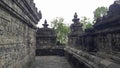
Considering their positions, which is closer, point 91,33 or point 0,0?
point 0,0

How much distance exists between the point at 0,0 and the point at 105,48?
3327mm

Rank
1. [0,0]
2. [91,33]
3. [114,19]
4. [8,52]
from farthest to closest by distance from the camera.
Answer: [91,33]
[114,19]
[8,52]
[0,0]

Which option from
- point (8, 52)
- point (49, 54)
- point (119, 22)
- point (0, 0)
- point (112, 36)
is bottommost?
point (49, 54)

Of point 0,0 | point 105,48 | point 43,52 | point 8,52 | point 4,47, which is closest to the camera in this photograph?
point 0,0

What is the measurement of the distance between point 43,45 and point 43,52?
2.94 feet

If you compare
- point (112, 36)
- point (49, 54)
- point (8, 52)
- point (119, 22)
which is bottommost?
point (49, 54)

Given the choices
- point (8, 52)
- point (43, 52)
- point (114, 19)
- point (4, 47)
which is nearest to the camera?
point (4, 47)

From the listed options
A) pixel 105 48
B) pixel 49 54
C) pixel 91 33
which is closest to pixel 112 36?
pixel 105 48

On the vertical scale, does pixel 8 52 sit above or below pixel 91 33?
below

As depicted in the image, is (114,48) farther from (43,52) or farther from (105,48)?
(43,52)

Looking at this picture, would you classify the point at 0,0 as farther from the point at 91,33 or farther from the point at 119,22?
the point at 91,33

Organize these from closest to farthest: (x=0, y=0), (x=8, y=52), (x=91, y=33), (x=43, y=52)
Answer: (x=0, y=0) → (x=8, y=52) → (x=91, y=33) → (x=43, y=52)

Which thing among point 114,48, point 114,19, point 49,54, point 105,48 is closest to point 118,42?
point 114,48

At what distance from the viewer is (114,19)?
4156mm
